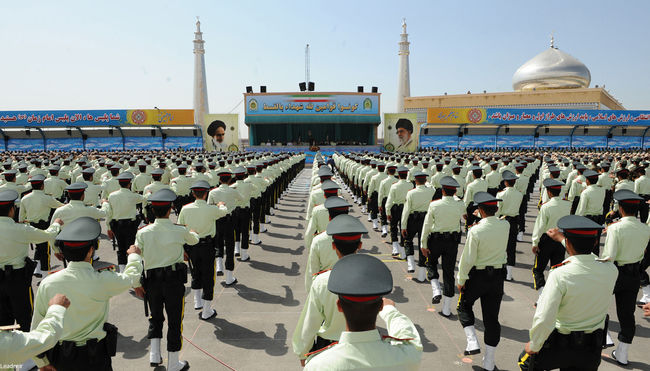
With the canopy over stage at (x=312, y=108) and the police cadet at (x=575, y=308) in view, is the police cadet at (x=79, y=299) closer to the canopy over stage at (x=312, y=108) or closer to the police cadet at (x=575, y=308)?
the police cadet at (x=575, y=308)

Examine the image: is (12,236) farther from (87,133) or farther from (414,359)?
(87,133)

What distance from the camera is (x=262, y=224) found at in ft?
41.1

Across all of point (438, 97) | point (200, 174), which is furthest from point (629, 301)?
point (438, 97)

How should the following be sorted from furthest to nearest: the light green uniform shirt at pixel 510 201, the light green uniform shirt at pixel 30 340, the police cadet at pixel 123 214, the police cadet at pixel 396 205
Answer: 1. the police cadet at pixel 396 205
2. the light green uniform shirt at pixel 510 201
3. the police cadet at pixel 123 214
4. the light green uniform shirt at pixel 30 340

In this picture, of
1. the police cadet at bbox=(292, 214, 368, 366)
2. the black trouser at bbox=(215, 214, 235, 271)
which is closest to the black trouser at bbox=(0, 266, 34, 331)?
the black trouser at bbox=(215, 214, 235, 271)

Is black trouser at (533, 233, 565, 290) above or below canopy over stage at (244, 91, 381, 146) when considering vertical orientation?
below

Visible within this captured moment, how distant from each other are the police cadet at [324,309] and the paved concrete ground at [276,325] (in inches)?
79.3

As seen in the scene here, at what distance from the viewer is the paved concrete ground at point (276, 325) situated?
4.75 meters

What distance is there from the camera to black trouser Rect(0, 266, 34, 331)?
15.1 feet

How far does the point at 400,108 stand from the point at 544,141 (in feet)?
92.1

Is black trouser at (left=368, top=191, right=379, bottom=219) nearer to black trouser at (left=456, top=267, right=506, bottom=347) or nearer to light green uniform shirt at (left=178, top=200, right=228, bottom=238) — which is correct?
light green uniform shirt at (left=178, top=200, right=228, bottom=238)

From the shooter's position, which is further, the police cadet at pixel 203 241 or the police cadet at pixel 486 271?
the police cadet at pixel 203 241

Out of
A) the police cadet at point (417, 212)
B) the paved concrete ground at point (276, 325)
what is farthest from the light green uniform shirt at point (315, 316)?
the police cadet at point (417, 212)

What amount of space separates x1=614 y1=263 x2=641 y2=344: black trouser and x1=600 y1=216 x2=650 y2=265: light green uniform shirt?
0.11 m
